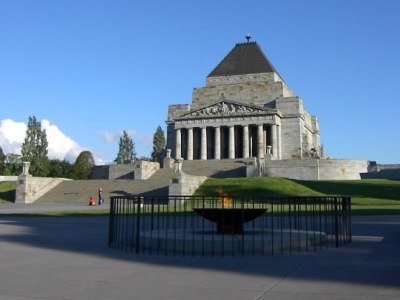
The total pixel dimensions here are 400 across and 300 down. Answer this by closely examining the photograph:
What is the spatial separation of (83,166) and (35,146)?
352 inches

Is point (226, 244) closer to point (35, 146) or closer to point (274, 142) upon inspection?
point (274, 142)

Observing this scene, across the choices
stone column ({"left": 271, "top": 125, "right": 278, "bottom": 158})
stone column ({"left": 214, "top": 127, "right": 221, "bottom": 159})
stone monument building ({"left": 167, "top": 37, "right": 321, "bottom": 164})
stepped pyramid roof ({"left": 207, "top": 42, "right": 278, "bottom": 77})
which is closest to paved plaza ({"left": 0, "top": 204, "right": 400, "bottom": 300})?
stone monument building ({"left": 167, "top": 37, "right": 321, "bottom": 164})

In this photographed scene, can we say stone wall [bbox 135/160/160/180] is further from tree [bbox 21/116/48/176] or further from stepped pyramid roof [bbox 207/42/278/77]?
stepped pyramid roof [bbox 207/42/278/77]

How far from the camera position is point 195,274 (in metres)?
8.24

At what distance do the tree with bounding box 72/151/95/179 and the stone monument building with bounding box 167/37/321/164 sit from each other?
15.5m

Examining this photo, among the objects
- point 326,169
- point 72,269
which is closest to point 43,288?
point 72,269

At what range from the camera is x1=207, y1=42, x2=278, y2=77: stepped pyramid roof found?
80.5m

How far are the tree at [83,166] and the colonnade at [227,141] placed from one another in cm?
1743

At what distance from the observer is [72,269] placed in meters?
8.80

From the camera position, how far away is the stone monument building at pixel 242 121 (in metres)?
71.3

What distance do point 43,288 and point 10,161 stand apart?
8963cm

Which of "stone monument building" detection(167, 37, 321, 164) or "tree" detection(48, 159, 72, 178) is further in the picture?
"tree" detection(48, 159, 72, 178)

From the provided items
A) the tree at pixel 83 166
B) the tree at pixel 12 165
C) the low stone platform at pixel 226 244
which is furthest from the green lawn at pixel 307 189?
the tree at pixel 12 165

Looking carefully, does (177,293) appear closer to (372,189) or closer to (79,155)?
(372,189)
